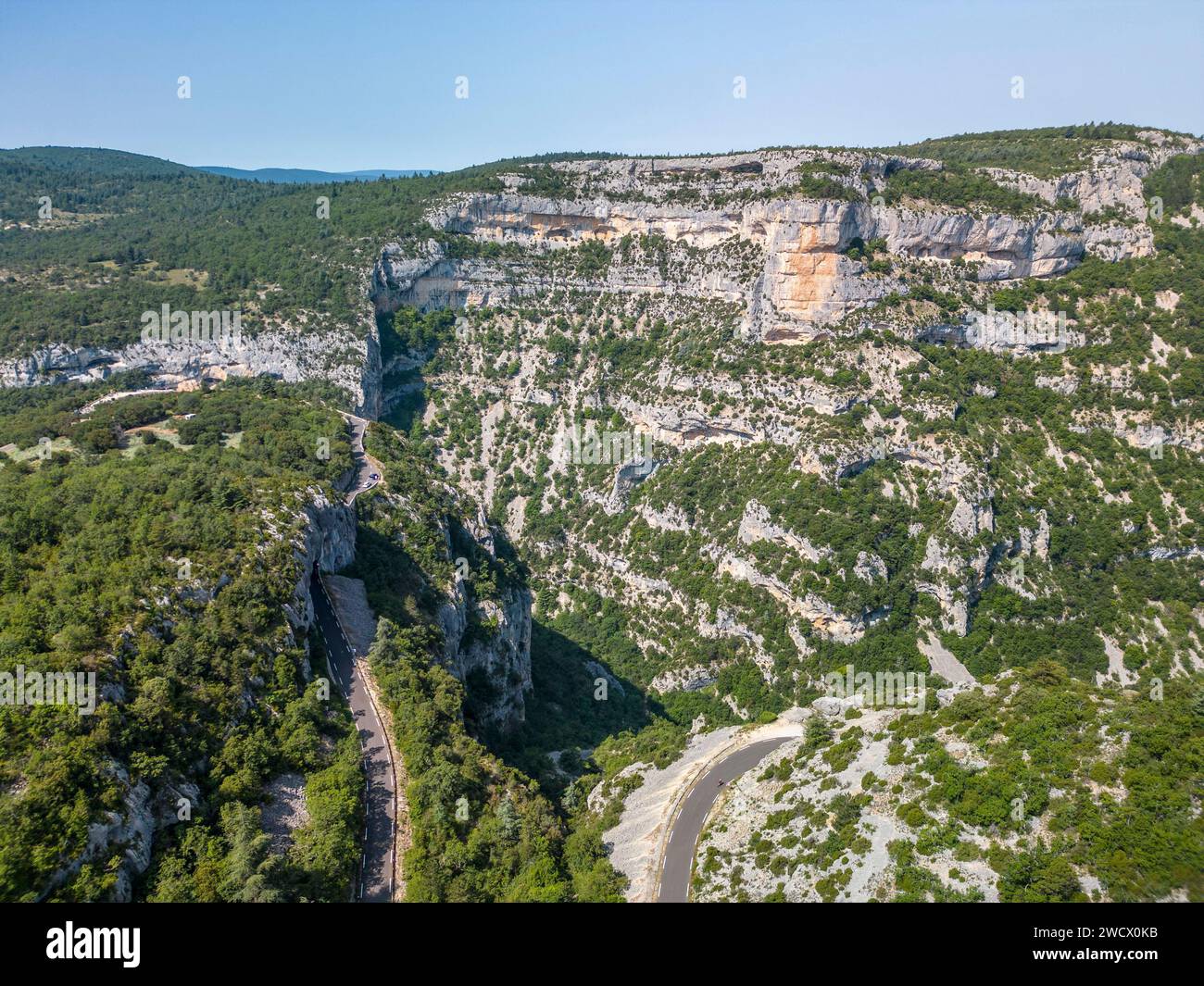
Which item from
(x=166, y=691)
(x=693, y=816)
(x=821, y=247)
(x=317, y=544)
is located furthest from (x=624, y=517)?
(x=166, y=691)

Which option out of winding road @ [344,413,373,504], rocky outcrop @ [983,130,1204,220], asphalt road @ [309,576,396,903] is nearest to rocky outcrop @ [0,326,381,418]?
winding road @ [344,413,373,504]

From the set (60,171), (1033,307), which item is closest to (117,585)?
(1033,307)

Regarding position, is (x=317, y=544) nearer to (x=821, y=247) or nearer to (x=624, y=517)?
(x=624, y=517)

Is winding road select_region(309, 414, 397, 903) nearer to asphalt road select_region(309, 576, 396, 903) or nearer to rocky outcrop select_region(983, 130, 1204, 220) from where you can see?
asphalt road select_region(309, 576, 396, 903)

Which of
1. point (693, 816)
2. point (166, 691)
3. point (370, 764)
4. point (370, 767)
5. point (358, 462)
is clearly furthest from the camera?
point (358, 462)

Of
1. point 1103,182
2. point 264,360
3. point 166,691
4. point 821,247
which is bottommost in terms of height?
point 166,691

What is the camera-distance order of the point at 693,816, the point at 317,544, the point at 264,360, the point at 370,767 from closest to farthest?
the point at 370,767 < the point at 693,816 < the point at 317,544 < the point at 264,360

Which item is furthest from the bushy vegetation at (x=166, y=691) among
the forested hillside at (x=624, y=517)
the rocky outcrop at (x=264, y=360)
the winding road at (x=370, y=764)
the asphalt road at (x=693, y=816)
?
the rocky outcrop at (x=264, y=360)
